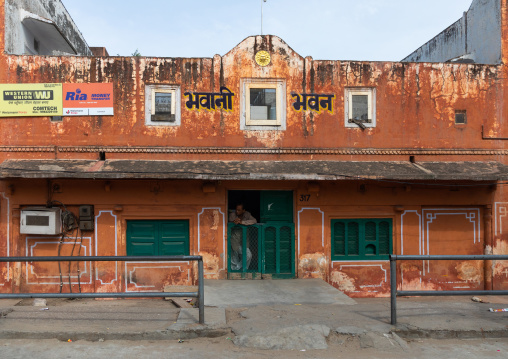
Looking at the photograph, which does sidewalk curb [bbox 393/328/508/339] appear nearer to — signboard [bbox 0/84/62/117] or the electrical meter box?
the electrical meter box

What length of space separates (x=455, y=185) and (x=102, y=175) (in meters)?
8.25

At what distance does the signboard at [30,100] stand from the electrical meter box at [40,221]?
7.57ft

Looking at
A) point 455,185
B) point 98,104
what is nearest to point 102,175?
point 98,104

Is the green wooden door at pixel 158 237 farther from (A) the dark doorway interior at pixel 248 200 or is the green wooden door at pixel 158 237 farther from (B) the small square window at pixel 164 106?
(B) the small square window at pixel 164 106

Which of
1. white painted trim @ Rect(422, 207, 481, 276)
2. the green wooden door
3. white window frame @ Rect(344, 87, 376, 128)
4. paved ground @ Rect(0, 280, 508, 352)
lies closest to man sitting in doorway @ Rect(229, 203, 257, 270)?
the green wooden door

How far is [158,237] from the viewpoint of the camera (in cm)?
1034

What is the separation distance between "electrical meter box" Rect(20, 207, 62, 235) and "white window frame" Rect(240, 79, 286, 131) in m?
4.79

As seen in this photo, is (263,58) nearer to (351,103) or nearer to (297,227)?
(351,103)

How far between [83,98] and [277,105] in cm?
463

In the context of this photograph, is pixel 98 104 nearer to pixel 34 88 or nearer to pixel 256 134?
pixel 34 88

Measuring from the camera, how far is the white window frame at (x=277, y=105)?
1048cm

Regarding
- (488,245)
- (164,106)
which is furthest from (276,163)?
(488,245)

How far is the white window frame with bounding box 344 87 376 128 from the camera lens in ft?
35.1

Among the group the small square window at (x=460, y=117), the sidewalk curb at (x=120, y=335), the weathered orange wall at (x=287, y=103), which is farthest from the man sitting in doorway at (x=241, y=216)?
the small square window at (x=460, y=117)
